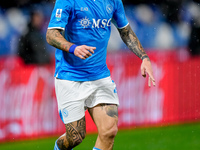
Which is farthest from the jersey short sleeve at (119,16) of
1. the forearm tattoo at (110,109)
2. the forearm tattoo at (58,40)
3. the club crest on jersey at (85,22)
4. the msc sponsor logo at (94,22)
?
the forearm tattoo at (110,109)

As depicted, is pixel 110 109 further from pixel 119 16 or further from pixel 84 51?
pixel 84 51

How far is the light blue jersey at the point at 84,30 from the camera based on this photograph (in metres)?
4.92

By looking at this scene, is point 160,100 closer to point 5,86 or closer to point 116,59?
point 116,59

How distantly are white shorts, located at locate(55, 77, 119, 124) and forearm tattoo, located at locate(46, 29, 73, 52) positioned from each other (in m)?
0.63

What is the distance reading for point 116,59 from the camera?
373 inches

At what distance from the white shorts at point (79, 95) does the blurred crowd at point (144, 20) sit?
8.72 m

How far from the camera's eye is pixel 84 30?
5.06m

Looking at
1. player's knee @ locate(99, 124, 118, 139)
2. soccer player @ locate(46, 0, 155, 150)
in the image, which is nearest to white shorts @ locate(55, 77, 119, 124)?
soccer player @ locate(46, 0, 155, 150)

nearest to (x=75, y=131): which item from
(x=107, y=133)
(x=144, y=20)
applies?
(x=107, y=133)

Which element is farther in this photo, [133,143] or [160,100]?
[160,100]

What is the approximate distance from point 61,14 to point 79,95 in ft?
3.07

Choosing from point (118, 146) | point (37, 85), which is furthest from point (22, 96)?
point (118, 146)

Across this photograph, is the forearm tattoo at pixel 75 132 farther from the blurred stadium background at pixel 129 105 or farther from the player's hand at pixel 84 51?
the blurred stadium background at pixel 129 105

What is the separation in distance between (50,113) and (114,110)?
11.6 feet
